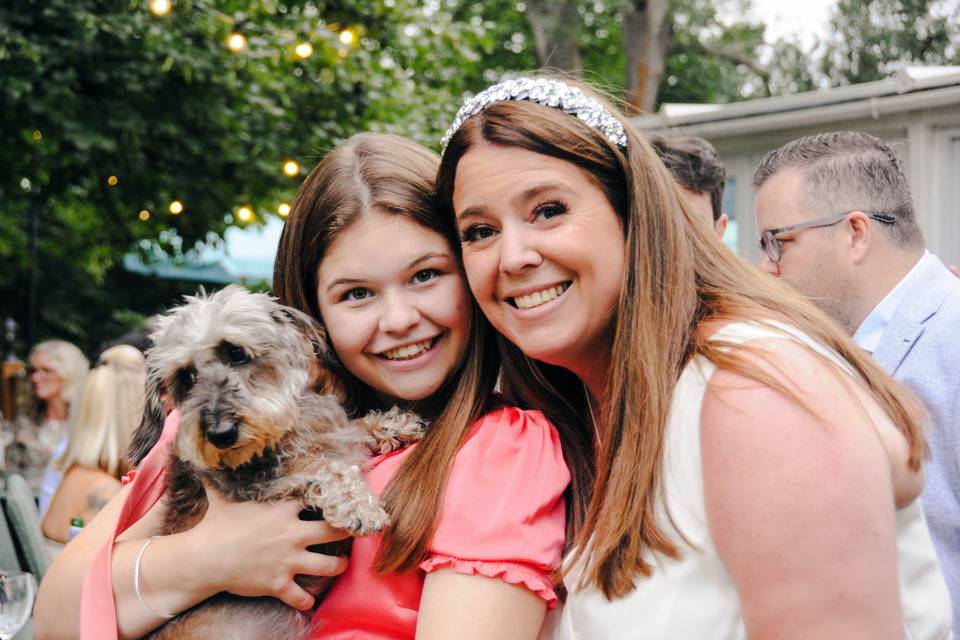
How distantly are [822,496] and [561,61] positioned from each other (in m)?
18.4

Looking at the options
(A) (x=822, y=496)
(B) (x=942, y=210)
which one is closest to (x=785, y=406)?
(A) (x=822, y=496)

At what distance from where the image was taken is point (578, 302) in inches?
81.6

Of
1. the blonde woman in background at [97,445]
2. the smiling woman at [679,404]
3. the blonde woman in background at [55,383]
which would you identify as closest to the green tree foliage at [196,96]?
the blonde woman in background at [55,383]

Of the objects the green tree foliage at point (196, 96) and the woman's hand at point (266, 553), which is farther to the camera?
the green tree foliage at point (196, 96)

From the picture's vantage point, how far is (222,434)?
2.48 meters

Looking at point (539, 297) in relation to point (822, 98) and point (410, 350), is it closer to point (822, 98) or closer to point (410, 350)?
point (410, 350)

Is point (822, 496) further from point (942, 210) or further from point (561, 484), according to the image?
point (942, 210)

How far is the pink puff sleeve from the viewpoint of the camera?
6.38ft

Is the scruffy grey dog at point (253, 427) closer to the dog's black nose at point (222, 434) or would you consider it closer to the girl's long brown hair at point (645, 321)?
the dog's black nose at point (222, 434)

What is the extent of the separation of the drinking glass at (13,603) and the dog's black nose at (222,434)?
1507 mm

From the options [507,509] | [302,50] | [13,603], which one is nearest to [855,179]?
[507,509]

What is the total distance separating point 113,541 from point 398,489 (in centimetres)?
87

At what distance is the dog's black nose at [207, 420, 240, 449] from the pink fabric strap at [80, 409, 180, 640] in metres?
0.23

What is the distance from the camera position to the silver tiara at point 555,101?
2102 millimetres
